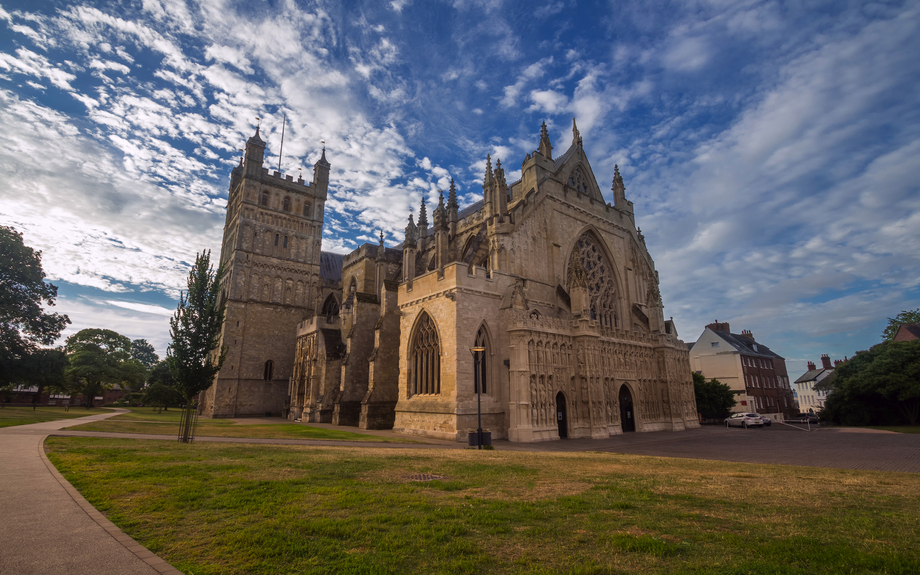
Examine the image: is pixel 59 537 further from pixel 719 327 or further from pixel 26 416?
pixel 719 327

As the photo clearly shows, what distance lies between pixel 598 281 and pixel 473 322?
1380 centimetres

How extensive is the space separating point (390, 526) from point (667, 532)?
3265 millimetres

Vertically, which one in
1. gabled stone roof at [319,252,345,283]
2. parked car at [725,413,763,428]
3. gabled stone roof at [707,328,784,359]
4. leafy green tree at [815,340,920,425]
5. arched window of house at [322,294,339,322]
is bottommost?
parked car at [725,413,763,428]

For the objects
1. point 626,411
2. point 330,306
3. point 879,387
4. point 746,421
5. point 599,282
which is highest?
point 330,306

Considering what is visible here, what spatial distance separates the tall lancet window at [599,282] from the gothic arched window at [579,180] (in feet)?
12.1

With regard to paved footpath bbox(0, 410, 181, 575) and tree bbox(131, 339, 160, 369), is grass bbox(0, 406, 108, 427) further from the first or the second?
tree bbox(131, 339, 160, 369)

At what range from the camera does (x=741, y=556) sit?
4.34m

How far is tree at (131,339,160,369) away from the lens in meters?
92.0


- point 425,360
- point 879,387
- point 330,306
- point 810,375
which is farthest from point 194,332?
point 810,375

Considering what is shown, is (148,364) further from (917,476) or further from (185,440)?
(917,476)

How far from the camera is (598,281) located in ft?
107

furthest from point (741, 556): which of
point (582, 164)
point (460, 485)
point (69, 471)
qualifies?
point (582, 164)

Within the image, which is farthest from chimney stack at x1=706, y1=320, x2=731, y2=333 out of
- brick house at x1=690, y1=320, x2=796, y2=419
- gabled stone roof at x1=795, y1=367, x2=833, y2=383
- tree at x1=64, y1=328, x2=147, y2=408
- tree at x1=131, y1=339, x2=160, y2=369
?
tree at x1=131, y1=339, x2=160, y2=369

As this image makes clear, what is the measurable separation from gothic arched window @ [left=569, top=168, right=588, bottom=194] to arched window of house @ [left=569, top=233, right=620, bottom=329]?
3616 mm
